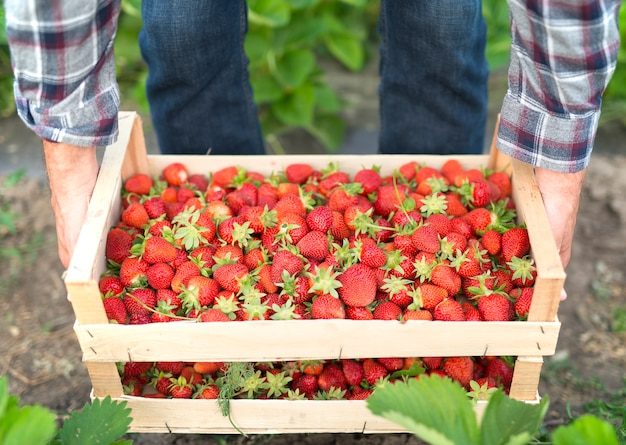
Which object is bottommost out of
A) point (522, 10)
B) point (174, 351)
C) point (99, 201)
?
point (174, 351)

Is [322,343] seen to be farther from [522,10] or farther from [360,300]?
[522,10]

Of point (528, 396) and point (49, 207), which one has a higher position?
point (528, 396)

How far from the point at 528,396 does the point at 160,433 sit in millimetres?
731

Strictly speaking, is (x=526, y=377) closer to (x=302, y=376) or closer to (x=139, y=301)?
(x=302, y=376)

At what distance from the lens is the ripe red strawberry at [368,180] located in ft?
5.19

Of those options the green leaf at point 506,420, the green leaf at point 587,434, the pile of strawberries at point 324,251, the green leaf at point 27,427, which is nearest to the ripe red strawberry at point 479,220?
the pile of strawberries at point 324,251

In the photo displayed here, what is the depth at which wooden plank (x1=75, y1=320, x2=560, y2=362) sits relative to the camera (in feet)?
4.17

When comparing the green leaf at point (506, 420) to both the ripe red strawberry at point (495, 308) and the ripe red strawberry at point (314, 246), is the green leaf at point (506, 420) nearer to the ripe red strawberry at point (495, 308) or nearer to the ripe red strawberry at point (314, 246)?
the ripe red strawberry at point (495, 308)

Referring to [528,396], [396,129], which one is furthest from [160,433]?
[396,129]

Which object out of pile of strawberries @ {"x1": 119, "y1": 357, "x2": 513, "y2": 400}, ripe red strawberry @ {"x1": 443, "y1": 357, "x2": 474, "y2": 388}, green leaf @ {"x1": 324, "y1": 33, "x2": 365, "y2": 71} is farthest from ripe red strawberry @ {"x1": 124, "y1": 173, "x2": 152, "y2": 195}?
green leaf @ {"x1": 324, "y1": 33, "x2": 365, "y2": 71}

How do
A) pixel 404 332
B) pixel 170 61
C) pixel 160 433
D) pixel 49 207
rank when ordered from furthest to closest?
pixel 49 207 < pixel 170 61 < pixel 160 433 < pixel 404 332

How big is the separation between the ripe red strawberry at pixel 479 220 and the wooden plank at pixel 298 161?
0.20 meters

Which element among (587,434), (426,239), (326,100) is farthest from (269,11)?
(587,434)

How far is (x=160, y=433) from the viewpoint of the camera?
159cm
